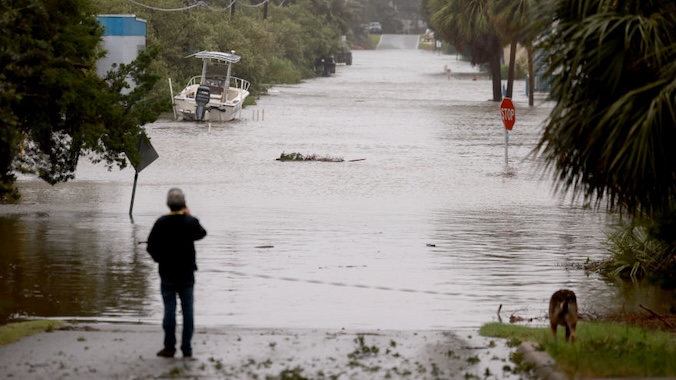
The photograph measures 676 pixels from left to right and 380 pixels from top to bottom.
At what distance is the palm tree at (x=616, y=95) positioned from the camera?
10.1 m

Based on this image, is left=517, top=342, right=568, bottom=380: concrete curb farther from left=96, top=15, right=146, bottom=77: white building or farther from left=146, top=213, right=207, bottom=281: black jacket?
left=96, top=15, right=146, bottom=77: white building

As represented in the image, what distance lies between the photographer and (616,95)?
10.6 metres

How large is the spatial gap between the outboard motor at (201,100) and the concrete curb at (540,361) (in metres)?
38.4

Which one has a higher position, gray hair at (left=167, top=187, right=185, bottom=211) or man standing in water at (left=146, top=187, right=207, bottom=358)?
gray hair at (left=167, top=187, right=185, bottom=211)

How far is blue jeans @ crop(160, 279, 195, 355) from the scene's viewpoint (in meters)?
10.3

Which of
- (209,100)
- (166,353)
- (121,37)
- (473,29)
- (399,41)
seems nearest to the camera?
(166,353)

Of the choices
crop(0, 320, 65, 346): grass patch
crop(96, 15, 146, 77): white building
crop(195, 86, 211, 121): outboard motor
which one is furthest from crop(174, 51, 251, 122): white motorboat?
crop(0, 320, 65, 346): grass patch

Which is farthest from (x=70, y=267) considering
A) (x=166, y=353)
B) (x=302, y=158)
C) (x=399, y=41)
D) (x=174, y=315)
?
(x=399, y=41)

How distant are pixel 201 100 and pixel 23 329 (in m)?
36.9

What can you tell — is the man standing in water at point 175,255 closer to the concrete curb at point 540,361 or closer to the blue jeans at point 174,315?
the blue jeans at point 174,315

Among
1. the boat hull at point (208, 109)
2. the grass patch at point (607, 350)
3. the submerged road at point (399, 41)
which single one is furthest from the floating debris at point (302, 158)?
the submerged road at point (399, 41)

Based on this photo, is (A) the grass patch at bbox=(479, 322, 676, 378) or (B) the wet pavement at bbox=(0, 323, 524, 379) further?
(B) the wet pavement at bbox=(0, 323, 524, 379)

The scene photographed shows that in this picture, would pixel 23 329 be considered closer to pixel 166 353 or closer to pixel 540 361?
pixel 166 353

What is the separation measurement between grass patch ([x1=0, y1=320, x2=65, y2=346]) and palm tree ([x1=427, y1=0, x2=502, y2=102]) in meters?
50.1
